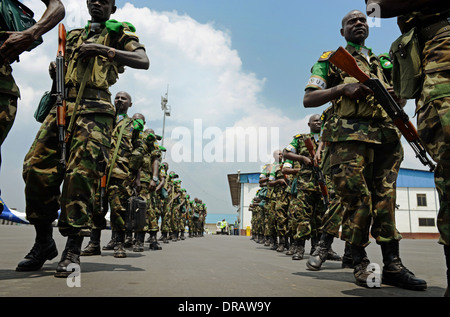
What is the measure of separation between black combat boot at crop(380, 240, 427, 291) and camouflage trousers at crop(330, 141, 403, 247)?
0.25 feet

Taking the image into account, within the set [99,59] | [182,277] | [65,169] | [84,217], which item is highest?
[99,59]

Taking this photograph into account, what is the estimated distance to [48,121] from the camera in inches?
110

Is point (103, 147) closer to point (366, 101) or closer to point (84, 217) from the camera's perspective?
point (84, 217)

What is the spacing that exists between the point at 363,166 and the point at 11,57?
8.99ft

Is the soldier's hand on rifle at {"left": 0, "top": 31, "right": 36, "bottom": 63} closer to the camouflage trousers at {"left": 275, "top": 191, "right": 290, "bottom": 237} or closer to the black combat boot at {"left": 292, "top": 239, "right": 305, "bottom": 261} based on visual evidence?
the black combat boot at {"left": 292, "top": 239, "right": 305, "bottom": 261}

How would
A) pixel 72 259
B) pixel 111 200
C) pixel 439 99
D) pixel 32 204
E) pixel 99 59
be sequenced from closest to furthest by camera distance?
pixel 439 99 < pixel 72 259 < pixel 32 204 < pixel 99 59 < pixel 111 200

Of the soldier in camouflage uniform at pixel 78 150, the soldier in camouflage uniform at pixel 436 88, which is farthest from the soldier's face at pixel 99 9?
the soldier in camouflage uniform at pixel 436 88

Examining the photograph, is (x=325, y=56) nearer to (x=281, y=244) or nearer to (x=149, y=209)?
(x=149, y=209)

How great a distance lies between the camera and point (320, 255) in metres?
3.77

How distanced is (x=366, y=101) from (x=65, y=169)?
2.59 meters

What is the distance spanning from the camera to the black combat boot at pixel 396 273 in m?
2.42

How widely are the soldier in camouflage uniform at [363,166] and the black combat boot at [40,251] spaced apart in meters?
2.51
